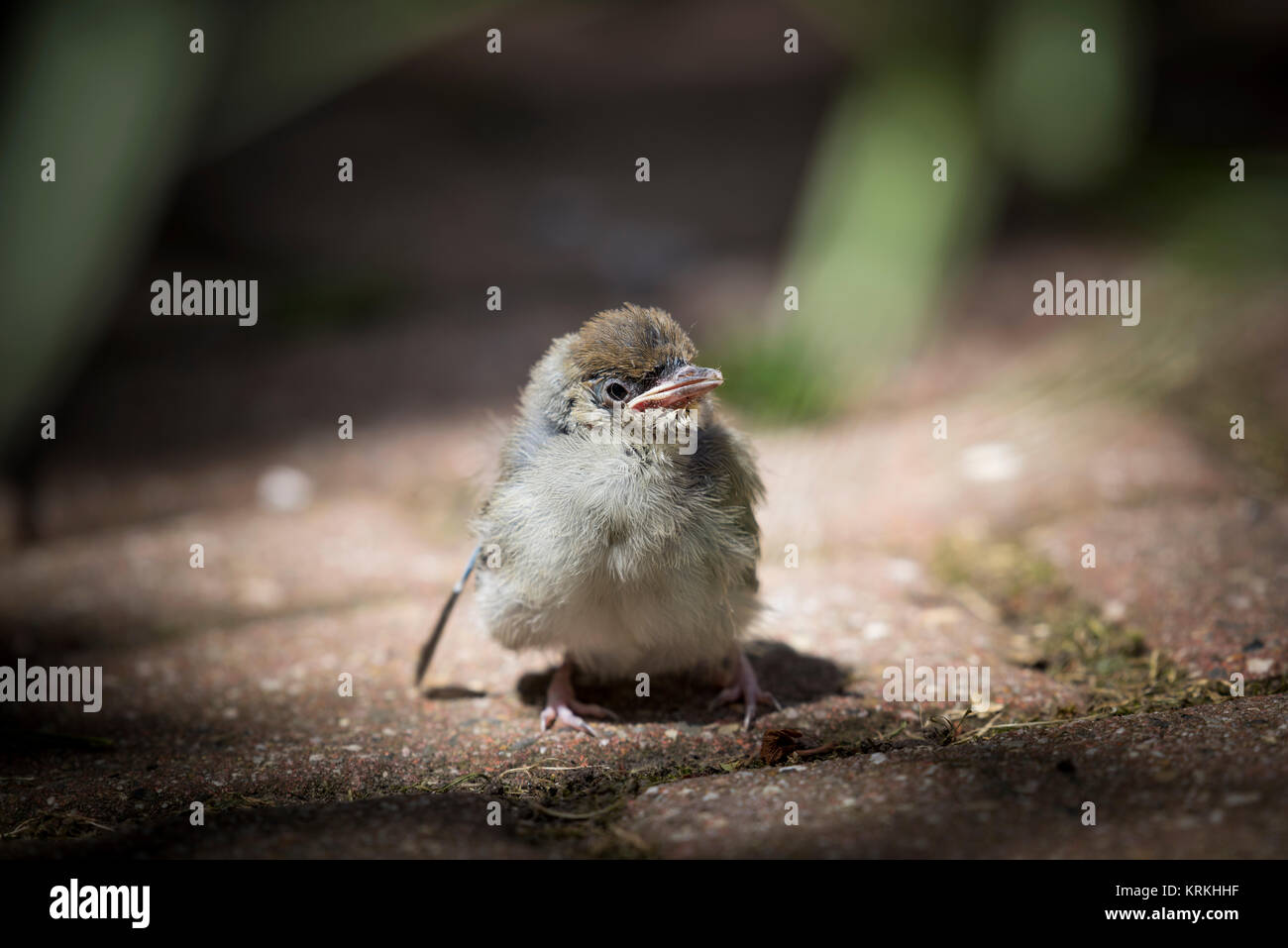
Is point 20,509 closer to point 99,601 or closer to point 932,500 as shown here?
point 99,601

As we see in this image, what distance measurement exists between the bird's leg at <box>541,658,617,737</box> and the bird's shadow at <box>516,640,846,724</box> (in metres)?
0.10

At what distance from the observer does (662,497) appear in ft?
10.9

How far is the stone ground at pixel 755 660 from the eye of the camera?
8.45 feet

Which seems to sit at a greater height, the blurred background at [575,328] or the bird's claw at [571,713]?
the blurred background at [575,328]

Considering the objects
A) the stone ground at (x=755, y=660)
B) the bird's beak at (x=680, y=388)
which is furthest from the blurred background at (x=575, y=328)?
the bird's beak at (x=680, y=388)

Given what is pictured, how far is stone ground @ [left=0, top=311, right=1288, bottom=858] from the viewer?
8.45ft

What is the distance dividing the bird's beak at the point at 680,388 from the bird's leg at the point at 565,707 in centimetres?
101

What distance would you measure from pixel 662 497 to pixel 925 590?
173cm

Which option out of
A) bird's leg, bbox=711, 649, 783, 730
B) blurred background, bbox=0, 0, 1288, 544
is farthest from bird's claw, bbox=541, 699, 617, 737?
blurred background, bbox=0, 0, 1288, 544

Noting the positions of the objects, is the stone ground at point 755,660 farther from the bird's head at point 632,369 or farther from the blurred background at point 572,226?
the bird's head at point 632,369

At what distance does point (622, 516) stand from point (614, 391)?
0.42m

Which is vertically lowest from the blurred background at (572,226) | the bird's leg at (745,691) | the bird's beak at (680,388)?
the bird's leg at (745,691)

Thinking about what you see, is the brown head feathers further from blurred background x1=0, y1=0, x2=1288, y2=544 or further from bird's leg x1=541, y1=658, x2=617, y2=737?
blurred background x1=0, y1=0, x2=1288, y2=544

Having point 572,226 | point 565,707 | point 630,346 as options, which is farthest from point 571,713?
point 572,226
